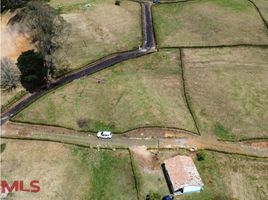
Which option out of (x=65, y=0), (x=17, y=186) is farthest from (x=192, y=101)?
(x=65, y=0)

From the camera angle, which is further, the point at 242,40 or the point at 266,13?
the point at 266,13

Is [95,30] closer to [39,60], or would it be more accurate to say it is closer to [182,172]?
[39,60]

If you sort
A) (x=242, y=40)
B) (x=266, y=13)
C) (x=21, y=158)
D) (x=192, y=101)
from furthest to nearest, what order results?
(x=266, y=13) < (x=242, y=40) < (x=192, y=101) < (x=21, y=158)

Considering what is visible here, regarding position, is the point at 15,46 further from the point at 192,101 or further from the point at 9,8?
the point at 192,101

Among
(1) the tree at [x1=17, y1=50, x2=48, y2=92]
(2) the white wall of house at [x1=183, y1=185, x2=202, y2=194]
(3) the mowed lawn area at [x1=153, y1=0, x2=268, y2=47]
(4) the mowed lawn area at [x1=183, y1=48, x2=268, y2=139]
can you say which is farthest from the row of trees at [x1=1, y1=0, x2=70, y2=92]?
(2) the white wall of house at [x1=183, y1=185, x2=202, y2=194]

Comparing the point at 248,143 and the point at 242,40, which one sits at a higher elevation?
the point at 242,40

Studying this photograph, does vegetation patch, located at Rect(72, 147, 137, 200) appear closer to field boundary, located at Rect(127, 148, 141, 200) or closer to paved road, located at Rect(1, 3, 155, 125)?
field boundary, located at Rect(127, 148, 141, 200)

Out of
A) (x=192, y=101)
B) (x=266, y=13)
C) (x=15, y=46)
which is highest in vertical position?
(x=266, y=13)

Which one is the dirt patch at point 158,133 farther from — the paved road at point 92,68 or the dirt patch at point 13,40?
the dirt patch at point 13,40
